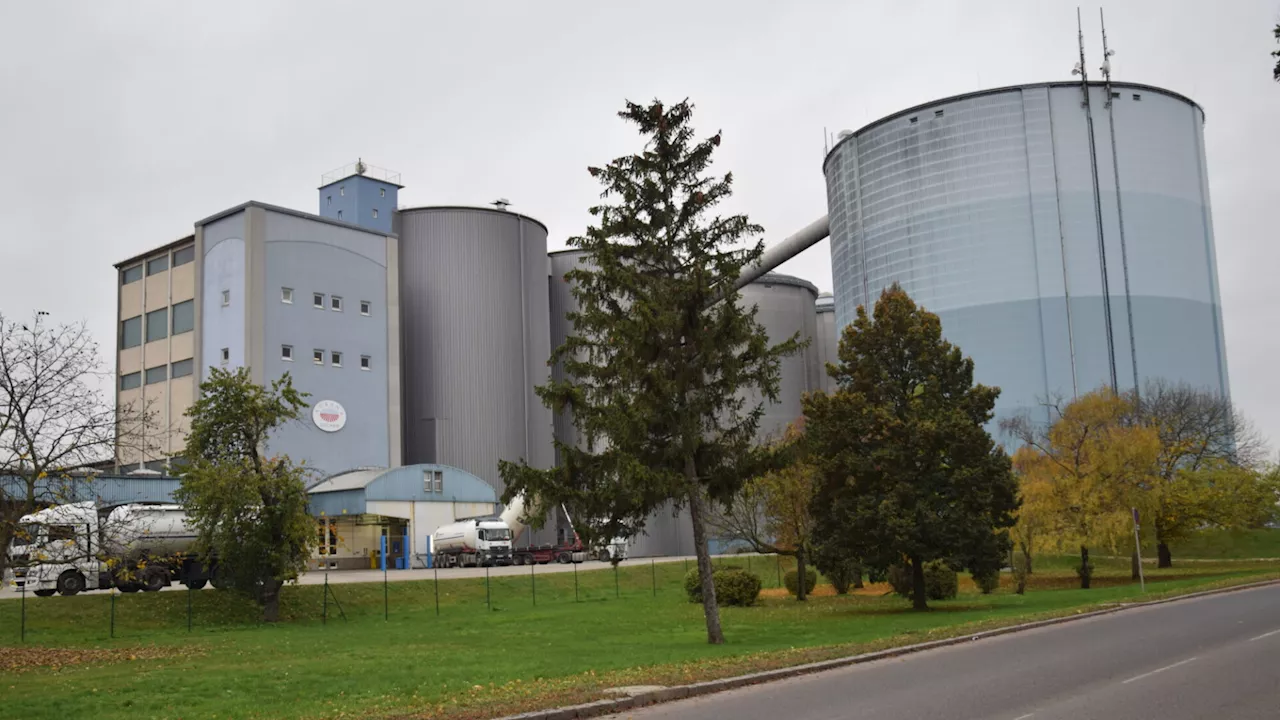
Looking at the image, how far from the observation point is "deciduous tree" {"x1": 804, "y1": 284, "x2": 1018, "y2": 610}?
36.2 m

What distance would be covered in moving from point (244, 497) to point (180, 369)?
41.7m

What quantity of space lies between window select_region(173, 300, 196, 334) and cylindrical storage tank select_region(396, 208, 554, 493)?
15.6 metres

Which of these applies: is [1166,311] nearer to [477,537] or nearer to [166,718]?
[477,537]

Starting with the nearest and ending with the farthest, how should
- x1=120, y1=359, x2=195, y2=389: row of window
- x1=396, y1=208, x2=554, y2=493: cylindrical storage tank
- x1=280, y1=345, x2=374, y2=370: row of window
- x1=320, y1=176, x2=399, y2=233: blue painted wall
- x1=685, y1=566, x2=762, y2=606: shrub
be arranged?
x1=685, y1=566, x2=762, y2=606: shrub
x1=280, y1=345, x2=374, y2=370: row of window
x1=120, y1=359, x2=195, y2=389: row of window
x1=396, y1=208, x2=554, y2=493: cylindrical storage tank
x1=320, y1=176, x2=399, y2=233: blue painted wall

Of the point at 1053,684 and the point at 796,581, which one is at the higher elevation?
the point at 1053,684

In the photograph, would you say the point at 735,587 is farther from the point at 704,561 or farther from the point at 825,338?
the point at 825,338

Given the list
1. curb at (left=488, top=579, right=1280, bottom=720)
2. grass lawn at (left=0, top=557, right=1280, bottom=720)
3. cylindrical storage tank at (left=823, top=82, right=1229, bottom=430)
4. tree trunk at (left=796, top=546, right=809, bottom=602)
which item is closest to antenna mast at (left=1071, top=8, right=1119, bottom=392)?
cylindrical storage tank at (left=823, top=82, right=1229, bottom=430)

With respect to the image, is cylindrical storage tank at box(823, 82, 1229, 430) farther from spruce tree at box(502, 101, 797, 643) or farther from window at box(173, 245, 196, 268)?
spruce tree at box(502, 101, 797, 643)

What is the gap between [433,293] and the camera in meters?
86.9

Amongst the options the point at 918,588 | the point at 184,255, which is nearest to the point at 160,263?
the point at 184,255

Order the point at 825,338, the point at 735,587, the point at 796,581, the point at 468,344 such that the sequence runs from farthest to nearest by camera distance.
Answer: the point at 825,338, the point at 468,344, the point at 796,581, the point at 735,587

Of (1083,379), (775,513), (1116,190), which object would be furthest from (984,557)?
(1116,190)

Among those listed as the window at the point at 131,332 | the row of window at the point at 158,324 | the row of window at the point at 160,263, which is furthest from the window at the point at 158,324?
the row of window at the point at 160,263

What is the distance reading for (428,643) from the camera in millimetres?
30484
